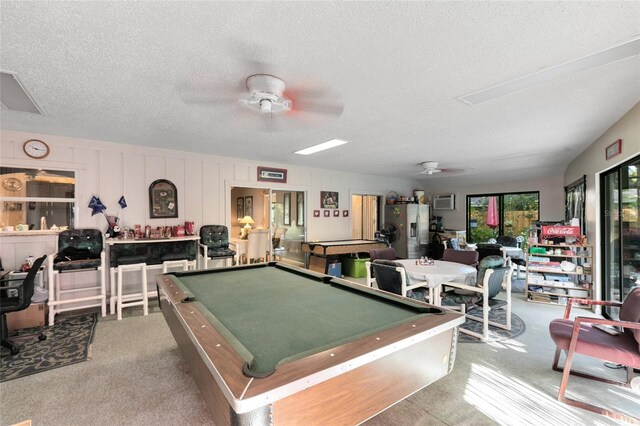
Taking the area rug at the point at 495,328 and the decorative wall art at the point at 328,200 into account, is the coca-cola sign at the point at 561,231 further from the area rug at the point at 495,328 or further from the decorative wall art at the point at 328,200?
the decorative wall art at the point at 328,200

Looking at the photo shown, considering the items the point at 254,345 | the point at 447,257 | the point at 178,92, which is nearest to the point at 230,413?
the point at 254,345

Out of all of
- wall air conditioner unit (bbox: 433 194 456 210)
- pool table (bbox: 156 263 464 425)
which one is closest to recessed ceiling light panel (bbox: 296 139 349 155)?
pool table (bbox: 156 263 464 425)

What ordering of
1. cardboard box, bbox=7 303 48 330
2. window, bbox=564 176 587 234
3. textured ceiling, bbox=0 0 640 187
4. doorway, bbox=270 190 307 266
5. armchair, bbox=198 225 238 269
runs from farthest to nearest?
doorway, bbox=270 190 307 266, window, bbox=564 176 587 234, armchair, bbox=198 225 238 269, cardboard box, bbox=7 303 48 330, textured ceiling, bbox=0 0 640 187

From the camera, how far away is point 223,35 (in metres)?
1.79

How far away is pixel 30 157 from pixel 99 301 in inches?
93.3

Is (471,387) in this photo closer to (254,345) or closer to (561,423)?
(561,423)

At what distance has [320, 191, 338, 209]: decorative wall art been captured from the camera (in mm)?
7273

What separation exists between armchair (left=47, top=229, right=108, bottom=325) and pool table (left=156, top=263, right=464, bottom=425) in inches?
98.1

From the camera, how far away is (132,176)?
4805 millimetres

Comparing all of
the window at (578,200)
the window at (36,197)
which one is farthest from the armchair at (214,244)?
the window at (578,200)

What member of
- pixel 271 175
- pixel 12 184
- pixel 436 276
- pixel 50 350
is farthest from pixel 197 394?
pixel 271 175

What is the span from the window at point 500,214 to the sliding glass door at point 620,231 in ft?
13.3

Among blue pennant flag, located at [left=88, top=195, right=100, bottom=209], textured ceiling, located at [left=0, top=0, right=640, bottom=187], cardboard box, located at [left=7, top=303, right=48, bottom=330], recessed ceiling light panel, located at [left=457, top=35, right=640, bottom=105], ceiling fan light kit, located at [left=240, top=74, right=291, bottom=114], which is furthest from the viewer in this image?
blue pennant flag, located at [left=88, top=195, right=100, bottom=209]

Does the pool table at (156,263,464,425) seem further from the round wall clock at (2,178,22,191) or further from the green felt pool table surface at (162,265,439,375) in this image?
the round wall clock at (2,178,22,191)
